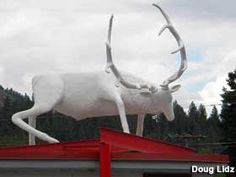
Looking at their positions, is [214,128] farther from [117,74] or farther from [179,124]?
[117,74]

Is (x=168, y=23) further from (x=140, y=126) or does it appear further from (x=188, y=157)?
(x=188, y=157)

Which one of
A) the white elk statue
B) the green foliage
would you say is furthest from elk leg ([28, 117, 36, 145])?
the green foliage

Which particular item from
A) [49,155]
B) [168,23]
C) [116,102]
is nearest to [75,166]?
[49,155]

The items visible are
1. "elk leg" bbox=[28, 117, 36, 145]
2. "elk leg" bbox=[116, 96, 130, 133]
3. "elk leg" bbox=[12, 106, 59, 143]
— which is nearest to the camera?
"elk leg" bbox=[116, 96, 130, 133]

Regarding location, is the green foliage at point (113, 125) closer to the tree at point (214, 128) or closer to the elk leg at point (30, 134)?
the tree at point (214, 128)

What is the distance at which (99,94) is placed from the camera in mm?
16641

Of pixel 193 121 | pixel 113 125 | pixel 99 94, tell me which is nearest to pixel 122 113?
pixel 99 94

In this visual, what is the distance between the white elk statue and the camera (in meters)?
16.6

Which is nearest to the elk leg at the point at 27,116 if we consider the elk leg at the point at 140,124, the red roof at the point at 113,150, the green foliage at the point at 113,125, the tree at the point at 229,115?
the red roof at the point at 113,150

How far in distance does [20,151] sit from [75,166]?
1.34 metres

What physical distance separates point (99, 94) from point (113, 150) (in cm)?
235

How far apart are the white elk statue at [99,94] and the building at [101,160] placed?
1773 mm

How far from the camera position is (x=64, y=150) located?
14711mm

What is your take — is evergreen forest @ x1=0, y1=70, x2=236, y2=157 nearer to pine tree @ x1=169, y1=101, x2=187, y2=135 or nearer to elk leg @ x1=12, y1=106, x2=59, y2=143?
pine tree @ x1=169, y1=101, x2=187, y2=135
